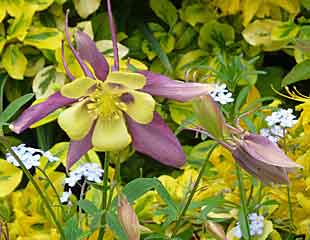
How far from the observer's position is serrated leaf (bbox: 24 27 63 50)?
1467 millimetres

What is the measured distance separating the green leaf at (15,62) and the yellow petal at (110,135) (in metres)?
0.77

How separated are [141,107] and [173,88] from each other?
3cm

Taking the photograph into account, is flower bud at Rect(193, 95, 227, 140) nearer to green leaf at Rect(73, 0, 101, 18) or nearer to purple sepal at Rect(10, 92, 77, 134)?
purple sepal at Rect(10, 92, 77, 134)

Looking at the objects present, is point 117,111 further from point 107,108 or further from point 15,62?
point 15,62

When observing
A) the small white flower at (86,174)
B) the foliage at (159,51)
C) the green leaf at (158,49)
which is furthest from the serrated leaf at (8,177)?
the green leaf at (158,49)

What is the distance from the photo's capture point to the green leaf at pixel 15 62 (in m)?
1.46

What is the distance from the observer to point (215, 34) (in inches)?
60.5

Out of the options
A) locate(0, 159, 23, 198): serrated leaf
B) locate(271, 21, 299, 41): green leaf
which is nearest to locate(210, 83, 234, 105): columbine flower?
locate(0, 159, 23, 198): serrated leaf

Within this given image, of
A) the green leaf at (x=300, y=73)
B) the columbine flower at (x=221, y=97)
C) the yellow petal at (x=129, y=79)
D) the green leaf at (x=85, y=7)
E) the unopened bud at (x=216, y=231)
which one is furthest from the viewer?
the green leaf at (x=85, y=7)

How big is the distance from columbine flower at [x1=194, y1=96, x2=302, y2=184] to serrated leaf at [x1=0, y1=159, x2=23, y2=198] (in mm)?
500

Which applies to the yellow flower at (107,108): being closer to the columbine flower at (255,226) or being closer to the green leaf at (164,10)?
the columbine flower at (255,226)

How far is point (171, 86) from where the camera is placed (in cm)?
70

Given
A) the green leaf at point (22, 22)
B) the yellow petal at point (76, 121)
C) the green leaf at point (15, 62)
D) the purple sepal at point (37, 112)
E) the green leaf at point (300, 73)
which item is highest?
the purple sepal at point (37, 112)

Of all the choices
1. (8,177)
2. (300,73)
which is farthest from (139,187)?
(300,73)
